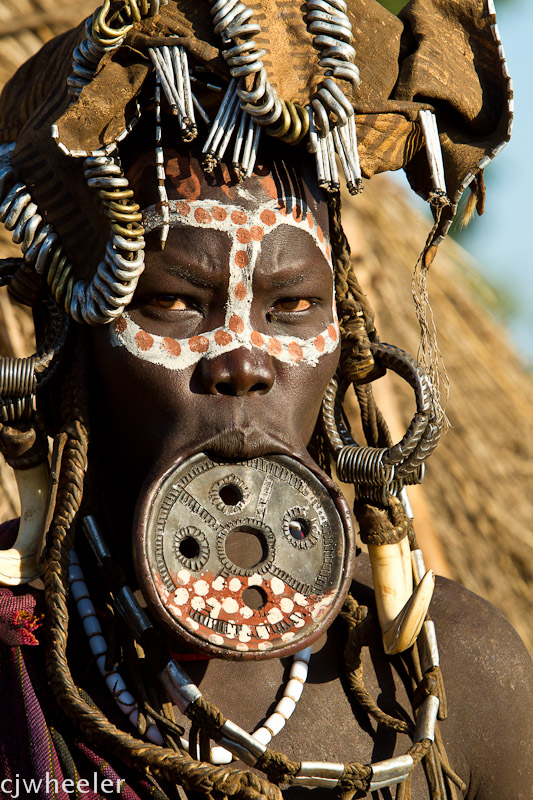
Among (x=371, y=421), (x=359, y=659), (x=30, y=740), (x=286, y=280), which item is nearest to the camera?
(x=30, y=740)

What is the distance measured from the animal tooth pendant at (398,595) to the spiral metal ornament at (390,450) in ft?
0.45

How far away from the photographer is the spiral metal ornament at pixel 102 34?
193cm

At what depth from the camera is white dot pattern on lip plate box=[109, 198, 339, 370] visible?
206 cm

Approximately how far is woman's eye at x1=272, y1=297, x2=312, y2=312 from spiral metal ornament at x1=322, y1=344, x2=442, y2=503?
11.5 inches

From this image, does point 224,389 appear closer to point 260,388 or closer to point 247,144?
point 260,388

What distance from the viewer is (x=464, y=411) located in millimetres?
5762

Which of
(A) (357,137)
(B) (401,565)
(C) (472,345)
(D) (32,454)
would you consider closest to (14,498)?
(D) (32,454)

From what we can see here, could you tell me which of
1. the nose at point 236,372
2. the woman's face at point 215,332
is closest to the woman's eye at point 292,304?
the woman's face at point 215,332

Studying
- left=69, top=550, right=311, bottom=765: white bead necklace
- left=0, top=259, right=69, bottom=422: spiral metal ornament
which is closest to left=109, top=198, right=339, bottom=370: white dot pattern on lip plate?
left=0, top=259, right=69, bottom=422: spiral metal ornament

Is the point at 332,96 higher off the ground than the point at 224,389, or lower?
higher

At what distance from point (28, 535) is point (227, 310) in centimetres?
68

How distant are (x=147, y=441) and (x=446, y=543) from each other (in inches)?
141

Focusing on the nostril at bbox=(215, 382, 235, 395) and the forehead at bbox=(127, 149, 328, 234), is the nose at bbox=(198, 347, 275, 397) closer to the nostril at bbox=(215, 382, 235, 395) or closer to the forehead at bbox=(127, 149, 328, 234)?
the nostril at bbox=(215, 382, 235, 395)

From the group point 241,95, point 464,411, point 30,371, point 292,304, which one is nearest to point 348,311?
point 292,304
